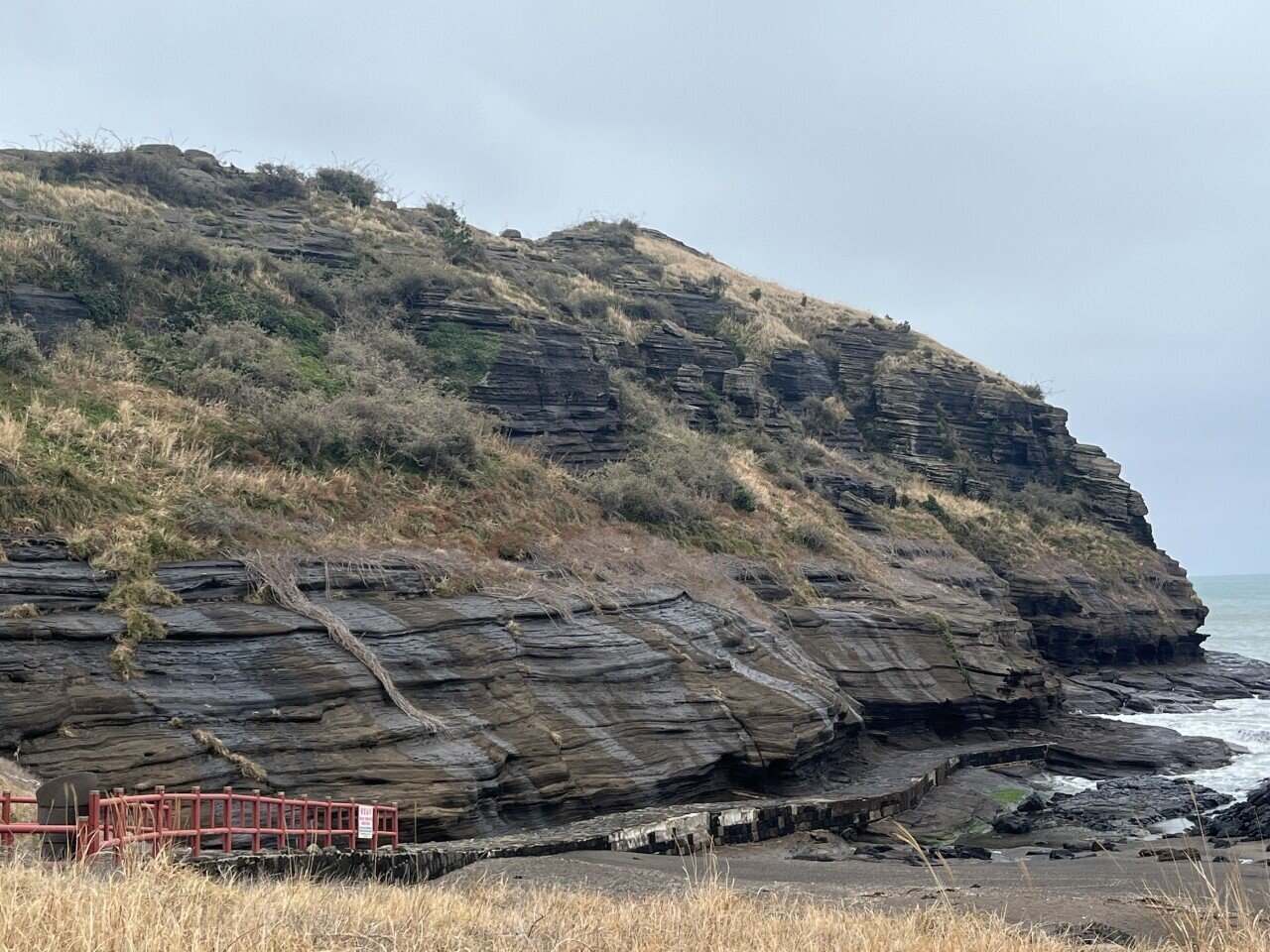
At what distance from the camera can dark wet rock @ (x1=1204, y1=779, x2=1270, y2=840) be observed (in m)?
19.0

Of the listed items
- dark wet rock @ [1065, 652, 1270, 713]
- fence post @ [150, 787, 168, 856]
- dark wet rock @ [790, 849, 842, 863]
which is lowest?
dark wet rock @ [790, 849, 842, 863]

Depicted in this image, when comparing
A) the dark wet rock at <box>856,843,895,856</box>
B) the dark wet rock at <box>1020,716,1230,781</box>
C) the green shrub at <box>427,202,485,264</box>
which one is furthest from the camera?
the green shrub at <box>427,202,485,264</box>

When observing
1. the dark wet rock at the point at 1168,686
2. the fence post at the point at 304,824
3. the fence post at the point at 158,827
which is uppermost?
the fence post at the point at 158,827

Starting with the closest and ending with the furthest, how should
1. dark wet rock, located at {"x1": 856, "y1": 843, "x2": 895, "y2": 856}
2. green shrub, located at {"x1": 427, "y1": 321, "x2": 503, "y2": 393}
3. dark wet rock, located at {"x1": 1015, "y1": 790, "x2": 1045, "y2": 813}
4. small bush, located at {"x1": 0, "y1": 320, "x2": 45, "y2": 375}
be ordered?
dark wet rock, located at {"x1": 856, "y1": 843, "x2": 895, "y2": 856} < small bush, located at {"x1": 0, "y1": 320, "x2": 45, "y2": 375} < dark wet rock, located at {"x1": 1015, "y1": 790, "x2": 1045, "y2": 813} < green shrub, located at {"x1": 427, "y1": 321, "x2": 503, "y2": 393}

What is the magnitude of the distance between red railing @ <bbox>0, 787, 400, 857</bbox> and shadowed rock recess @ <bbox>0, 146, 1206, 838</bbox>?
83 cm

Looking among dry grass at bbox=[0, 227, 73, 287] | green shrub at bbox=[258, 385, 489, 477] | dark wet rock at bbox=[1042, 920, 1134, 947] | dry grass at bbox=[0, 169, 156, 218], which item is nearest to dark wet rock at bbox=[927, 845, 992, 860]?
dark wet rock at bbox=[1042, 920, 1134, 947]

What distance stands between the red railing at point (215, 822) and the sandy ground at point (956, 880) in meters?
1.82

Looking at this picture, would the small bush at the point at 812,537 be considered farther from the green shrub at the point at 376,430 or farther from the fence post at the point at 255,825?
the fence post at the point at 255,825

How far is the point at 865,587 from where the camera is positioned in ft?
105

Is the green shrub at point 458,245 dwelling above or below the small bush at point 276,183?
below

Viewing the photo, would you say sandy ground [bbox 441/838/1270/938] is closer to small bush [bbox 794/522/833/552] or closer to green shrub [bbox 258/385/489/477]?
green shrub [bbox 258/385/489/477]

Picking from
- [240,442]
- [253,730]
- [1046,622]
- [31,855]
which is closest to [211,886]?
[31,855]

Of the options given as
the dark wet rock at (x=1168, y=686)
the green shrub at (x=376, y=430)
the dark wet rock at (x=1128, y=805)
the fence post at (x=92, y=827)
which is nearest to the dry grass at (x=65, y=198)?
the green shrub at (x=376, y=430)

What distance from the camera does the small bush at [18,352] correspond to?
2195 cm
